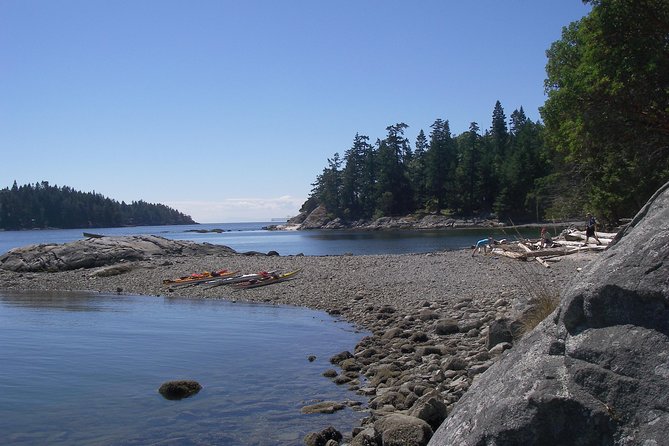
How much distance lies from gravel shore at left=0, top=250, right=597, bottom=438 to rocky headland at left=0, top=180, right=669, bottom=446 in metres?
0.06

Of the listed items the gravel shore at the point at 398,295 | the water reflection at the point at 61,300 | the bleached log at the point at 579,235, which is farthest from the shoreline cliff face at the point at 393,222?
the water reflection at the point at 61,300

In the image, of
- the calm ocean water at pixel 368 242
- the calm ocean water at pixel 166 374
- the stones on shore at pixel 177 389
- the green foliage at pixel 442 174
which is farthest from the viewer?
the green foliage at pixel 442 174

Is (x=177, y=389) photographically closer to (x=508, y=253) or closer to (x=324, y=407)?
(x=324, y=407)

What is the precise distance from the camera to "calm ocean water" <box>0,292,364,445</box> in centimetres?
1027

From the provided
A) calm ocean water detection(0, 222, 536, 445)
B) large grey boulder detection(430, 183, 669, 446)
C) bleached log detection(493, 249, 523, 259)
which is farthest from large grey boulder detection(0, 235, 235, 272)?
large grey boulder detection(430, 183, 669, 446)

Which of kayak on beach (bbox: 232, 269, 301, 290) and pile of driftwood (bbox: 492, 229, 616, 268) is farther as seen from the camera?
kayak on beach (bbox: 232, 269, 301, 290)

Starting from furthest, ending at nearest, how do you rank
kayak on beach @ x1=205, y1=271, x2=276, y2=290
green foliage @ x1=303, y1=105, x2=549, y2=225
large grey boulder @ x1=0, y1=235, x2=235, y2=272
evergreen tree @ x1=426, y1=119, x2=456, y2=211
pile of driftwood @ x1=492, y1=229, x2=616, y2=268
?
evergreen tree @ x1=426, y1=119, x2=456, y2=211 → green foliage @ x1=303, y1=105, x2=549, y2=225 → large grey boulder @ x1=0, y1=235, x2=235, y2=272 → kayak on beach @ x1=205, y1=271, x2=276, y2=290 → pile of driftwood @ x1=492, y1=229, x2=616, y2=268

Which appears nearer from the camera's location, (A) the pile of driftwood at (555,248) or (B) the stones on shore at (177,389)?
(B) the stones on shore at (177,389)

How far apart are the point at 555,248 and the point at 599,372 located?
1059 inches

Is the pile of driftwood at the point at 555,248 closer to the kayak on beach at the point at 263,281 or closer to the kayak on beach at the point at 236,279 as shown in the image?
the kayak on beach at the point at 263,281

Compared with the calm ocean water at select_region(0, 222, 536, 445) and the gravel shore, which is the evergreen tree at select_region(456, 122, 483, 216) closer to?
the gravel shore

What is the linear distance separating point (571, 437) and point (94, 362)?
47.4 ft

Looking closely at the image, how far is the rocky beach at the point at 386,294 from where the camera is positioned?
10.2 m

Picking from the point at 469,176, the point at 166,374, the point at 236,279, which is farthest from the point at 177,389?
the point at 469,176
